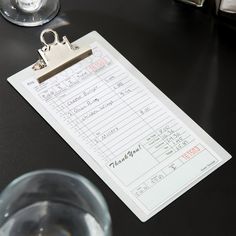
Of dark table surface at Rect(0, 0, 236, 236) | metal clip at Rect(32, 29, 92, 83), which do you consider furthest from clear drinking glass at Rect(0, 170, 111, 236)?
metal clip at Rect(32, 29, 92, 83)

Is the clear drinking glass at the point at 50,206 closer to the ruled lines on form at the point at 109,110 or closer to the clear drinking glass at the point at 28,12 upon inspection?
the ruled lines on form at the point at 109,110

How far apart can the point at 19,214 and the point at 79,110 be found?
19cm

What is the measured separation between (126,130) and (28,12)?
241 millimetres

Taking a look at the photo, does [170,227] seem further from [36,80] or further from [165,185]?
[36,80]

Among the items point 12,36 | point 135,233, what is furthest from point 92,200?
point 12,36

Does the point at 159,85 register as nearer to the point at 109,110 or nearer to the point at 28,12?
the point at 109,110

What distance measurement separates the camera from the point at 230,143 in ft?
2.81

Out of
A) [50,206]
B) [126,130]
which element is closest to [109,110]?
[126,130]

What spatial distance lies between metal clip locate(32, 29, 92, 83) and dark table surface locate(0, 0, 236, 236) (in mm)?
26

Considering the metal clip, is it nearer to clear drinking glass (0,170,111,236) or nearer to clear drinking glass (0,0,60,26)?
clear drinking glass (0,0,60,26)

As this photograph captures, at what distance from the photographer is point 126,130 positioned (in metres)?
0.86

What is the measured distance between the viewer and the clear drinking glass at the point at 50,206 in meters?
0.73

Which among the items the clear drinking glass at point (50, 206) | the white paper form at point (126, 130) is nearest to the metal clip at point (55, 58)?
the white paper form at point (126, 130)

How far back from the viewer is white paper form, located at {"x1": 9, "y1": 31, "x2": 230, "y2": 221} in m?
0.82
